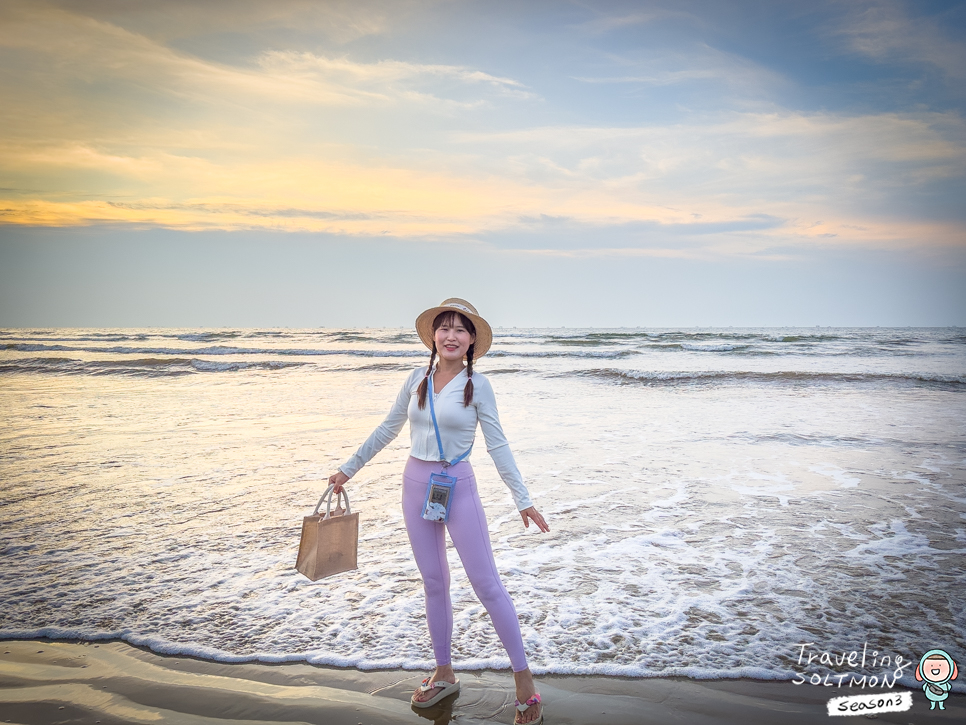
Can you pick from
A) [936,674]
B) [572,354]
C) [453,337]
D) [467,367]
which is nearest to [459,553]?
[467,367]

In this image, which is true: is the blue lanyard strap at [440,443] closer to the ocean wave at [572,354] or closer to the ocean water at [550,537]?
the ocean water at [550,537]

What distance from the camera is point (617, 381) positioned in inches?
828

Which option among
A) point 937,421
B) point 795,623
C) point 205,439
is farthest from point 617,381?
point 795,623

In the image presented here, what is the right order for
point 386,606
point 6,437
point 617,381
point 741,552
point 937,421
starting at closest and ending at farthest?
point 386,606, point 741,552, point 6,437, point 937,421, point 617,381

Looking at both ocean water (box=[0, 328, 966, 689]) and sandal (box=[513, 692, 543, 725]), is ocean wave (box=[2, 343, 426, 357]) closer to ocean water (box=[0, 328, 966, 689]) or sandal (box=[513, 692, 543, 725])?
ocean water (box=[0, 328, 966, 689])

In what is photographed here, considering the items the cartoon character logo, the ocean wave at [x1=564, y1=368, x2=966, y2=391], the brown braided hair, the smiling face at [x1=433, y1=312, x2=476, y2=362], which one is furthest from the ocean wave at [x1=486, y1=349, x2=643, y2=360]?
the smiling face at [x1=433, y1=312, x2=476, y2=362]

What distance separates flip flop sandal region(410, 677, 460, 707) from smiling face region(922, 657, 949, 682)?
2.68 meters

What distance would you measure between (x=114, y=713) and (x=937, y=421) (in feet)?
47.1

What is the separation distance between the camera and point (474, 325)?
3287mm

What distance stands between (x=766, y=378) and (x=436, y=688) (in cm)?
2091

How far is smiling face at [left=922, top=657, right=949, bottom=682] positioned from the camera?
329cm

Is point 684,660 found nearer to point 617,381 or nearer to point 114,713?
point 114,713

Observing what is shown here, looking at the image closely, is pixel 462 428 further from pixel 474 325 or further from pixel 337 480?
pixel 337 480

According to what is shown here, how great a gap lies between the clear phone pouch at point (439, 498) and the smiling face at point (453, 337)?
2.11 ft
